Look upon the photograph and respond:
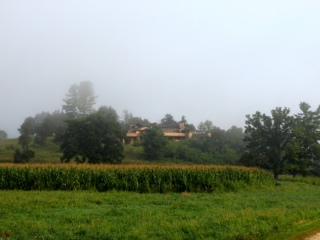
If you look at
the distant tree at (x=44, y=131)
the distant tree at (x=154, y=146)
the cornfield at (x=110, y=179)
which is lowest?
the cornfield at (x=110, y=179)

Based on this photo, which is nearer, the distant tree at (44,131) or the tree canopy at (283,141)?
the tree canopy at (283,141)

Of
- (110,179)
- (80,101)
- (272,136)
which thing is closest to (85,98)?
(80,101)

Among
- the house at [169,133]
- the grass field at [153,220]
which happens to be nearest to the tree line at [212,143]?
the house at [169,133]

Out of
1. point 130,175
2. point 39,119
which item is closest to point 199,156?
point 39,119

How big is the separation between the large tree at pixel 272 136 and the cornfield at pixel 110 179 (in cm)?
2408

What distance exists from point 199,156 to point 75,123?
21.3 m

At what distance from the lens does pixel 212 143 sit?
66562mm

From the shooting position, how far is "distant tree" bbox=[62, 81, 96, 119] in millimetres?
80394

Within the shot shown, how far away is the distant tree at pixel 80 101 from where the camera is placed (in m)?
80.4

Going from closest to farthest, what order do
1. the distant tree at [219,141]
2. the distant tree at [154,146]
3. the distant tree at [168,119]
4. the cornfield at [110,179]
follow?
the cornfield at [110,179] < the distant tree at [154,146] < the distant tree at [219,141] < the distant tree at [168,119]

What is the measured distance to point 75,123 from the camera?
167ft

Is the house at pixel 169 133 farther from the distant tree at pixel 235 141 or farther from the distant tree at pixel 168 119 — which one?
the distant tree at pixel 168 119

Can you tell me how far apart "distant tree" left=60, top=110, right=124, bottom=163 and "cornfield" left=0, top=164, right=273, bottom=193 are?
84.0 feet

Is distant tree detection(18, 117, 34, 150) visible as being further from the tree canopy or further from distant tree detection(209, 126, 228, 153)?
the tree canopy
